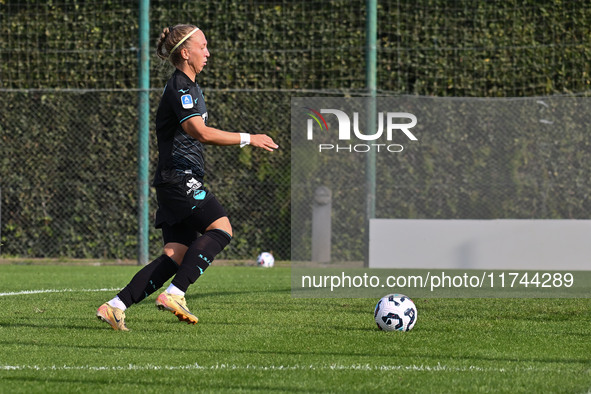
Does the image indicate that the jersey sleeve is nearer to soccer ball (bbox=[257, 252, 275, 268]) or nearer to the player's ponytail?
the player's ponytail

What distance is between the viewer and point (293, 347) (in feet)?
17.8

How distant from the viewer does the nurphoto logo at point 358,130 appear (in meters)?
13.7

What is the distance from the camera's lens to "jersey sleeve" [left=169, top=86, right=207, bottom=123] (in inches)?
239

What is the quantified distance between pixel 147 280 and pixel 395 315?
1578mm

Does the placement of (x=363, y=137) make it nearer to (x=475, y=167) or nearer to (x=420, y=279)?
(x=475, y=167)

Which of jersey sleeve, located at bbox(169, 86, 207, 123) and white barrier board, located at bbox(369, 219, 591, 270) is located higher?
jersey sleeve, located at bbox(169, 86, 207, 123)

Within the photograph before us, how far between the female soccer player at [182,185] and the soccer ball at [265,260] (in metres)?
7.37

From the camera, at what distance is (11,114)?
578 inches

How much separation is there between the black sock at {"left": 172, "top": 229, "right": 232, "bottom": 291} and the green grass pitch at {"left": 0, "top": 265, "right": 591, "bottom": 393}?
318 mm

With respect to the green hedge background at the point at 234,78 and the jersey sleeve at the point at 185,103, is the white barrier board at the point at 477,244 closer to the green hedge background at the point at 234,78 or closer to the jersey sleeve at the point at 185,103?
the green hedge background at the point at 234,78

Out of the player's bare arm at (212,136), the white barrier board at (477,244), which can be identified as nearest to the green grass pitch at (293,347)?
the player's bare arm at (212,136)

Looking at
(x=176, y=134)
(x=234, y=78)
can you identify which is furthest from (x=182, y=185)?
(x=234, y=78)

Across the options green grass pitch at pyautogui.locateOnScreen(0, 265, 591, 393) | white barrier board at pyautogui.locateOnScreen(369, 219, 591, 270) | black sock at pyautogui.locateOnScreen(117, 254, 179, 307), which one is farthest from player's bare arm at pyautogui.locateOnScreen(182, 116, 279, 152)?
white barrier board at pyautogui.locateOnScreen(369, 219, 591, 270)

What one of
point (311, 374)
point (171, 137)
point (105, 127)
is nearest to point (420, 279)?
point (105, 127)
